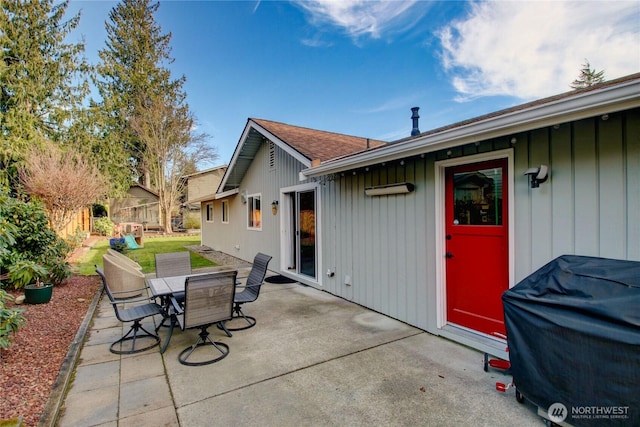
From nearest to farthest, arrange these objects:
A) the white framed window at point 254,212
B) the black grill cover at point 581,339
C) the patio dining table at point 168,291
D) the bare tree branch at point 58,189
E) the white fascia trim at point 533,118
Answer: the black grill cover at point 581,339
the white fascia trim at point 533,118
the patio dining table at point 168,291
the bare tree branch at point 58,189
the white framed window at point 254,212

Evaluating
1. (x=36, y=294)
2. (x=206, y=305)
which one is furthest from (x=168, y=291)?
(x=36, y=294)

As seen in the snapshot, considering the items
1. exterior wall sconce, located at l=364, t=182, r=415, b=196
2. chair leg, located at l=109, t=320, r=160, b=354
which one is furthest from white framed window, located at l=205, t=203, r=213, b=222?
exterior wall sconce, located at l=364, t=182, r=415, b=196

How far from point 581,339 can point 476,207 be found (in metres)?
2.06

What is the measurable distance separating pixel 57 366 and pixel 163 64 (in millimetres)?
30676

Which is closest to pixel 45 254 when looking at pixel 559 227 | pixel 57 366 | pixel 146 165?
pixel 57 366

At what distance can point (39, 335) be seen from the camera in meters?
4.05

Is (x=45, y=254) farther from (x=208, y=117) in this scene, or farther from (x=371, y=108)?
(x=208, y=117)

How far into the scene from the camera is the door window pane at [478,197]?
11.9 ft

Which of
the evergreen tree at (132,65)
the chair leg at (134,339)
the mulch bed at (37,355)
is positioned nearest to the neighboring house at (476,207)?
the chair leg at (134,339)

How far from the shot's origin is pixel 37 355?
3.51m

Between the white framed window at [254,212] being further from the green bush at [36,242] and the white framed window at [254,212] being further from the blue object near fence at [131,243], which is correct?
the blue object near fence at [131,243]

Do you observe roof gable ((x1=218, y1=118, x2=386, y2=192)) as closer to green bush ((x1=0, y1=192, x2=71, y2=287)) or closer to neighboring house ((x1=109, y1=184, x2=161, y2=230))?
green bush ((x1=0, y1=192, x2=71, y2=287))

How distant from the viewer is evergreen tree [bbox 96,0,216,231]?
80.6 feet

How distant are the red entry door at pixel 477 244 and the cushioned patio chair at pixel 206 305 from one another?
2.86 m
